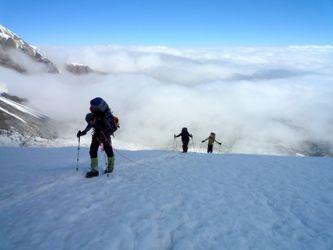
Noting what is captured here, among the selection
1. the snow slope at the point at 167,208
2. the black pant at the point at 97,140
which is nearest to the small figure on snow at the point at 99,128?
the black pant at the point at 97,140

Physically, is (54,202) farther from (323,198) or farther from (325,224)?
(323,198)

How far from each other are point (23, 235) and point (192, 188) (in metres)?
6.14

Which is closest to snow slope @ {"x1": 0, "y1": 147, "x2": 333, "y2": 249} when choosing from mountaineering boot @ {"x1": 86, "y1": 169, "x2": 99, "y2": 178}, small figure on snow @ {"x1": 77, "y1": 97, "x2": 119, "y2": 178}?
mountaineering boot @ {"x1": 86, "y1": 169, "x2": 99, "y2": 178}

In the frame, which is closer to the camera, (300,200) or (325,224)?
(325,224)

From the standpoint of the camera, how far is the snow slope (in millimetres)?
8188

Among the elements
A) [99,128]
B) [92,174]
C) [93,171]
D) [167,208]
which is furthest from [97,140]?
[167,208]

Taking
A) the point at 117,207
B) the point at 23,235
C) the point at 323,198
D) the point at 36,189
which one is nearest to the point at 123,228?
the point at 117,207

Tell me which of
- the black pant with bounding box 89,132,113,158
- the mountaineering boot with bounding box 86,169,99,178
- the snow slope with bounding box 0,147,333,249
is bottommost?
the snow slope with bounding box 0,147,333,249

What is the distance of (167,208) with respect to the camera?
Answer: 10266mm

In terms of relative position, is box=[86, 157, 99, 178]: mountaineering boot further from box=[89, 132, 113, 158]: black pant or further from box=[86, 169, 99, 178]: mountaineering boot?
box=[89, 132, 113, 158]: black pant

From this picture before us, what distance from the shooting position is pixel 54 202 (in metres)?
10.9

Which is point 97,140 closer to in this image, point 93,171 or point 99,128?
point 99,128

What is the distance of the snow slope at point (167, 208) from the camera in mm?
8188

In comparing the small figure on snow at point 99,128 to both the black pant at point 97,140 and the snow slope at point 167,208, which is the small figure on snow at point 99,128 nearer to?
the black pant at point 97,140
